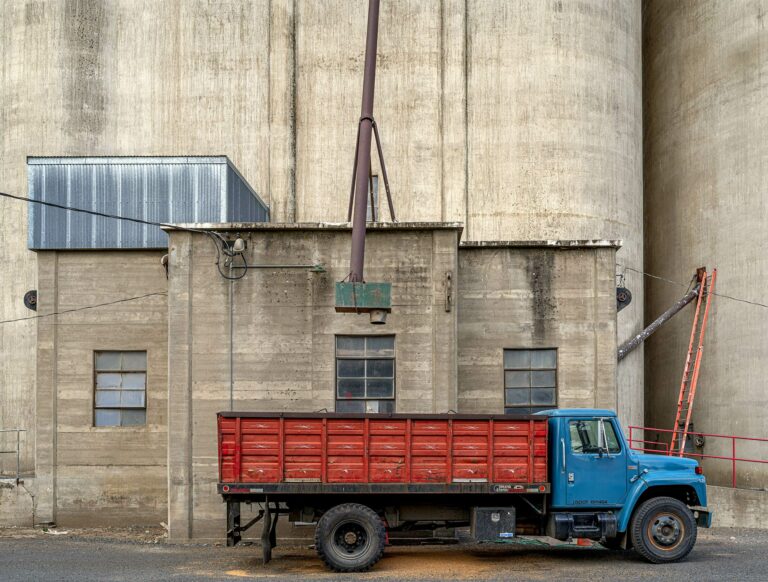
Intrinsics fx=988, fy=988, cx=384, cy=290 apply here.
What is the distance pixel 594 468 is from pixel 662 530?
1582 mm

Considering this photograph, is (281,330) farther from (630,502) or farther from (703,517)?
(703,517)

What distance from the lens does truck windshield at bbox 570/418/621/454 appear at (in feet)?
55.7

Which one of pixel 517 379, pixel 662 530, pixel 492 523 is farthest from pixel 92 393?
pixel 662 530

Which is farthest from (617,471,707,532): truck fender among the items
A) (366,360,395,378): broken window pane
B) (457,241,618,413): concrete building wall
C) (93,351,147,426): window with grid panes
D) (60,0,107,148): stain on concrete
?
(60,0,107,148): stain on concrete

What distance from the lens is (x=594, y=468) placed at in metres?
16.9

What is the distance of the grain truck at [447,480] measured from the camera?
16.5m

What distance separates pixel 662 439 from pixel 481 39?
565 inches

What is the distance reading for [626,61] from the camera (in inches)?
1252

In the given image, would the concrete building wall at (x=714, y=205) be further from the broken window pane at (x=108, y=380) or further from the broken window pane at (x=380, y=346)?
the broken window pane at (x=108, y=380)

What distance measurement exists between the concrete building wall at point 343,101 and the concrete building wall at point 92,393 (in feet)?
24.6

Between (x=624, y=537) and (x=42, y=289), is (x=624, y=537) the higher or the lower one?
the lower one

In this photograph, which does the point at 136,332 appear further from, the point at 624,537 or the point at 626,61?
the point at 626,61

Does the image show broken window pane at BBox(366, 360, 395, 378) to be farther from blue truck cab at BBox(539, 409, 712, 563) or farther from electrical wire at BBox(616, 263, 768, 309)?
electrical wire at BBox(616, 263, 768, 309)

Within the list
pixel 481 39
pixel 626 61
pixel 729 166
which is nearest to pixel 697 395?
pixel 729 166
